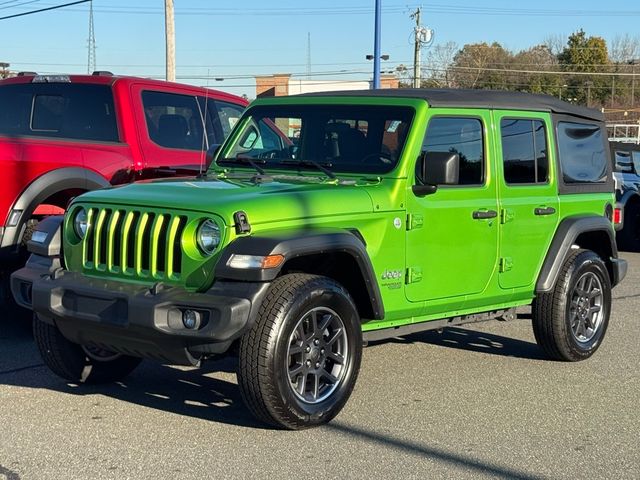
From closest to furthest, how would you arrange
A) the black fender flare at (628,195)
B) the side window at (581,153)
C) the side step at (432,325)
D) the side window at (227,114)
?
the side step at (432,325), the side window at (581,153), the side window at (227,114), the black fender flare at (628,195)

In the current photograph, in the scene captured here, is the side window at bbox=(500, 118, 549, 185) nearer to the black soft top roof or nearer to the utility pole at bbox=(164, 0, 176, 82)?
the black soft top roof

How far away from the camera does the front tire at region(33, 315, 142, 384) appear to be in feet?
19.4

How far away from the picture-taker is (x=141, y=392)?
6.18 metres

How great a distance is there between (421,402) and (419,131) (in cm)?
172

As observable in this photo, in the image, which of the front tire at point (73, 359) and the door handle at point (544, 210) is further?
the door handle at point (544, 210)

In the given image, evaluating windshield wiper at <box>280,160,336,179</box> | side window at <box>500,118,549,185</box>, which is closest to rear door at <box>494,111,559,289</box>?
side window at <box>500,118,549,185</box>

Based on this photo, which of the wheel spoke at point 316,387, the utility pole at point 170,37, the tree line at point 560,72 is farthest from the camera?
the tree line at point 560,72

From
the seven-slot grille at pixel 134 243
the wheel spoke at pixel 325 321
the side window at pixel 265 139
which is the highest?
the side window at pixel 265 139

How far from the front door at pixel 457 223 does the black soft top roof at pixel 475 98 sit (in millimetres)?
79

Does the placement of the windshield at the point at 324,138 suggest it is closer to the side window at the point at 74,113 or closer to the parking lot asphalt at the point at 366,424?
the parking lot asphalt at the point at 366,424

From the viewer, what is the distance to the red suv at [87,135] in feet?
23.4

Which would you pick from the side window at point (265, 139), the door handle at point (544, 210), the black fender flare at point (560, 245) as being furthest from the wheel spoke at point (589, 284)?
the side window at point (265, 139)

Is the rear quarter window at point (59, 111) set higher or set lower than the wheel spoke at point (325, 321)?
higher

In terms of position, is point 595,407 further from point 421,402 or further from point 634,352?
point 634,352
